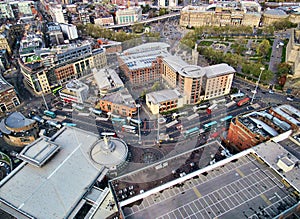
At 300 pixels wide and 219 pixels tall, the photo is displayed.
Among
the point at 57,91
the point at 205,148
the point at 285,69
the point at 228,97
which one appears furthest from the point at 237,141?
the point at 57,91

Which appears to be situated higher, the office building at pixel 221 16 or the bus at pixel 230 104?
the office building at pixel 221 16

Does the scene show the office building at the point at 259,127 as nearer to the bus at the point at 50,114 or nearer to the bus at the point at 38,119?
the bus at the point at 50,114

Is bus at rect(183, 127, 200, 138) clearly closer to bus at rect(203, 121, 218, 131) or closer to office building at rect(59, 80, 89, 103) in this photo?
bus at rect(203, 121, 218, 131)

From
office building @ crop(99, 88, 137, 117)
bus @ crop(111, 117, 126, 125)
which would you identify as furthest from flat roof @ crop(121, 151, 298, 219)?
office building @ crop(99, 88, 137, 117)

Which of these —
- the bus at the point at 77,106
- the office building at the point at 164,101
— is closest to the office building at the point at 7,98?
the bus at the point at 77,106

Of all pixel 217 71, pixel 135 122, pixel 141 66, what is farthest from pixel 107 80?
pixel 217 71

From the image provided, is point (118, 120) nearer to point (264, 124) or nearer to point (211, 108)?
point (211, 108)

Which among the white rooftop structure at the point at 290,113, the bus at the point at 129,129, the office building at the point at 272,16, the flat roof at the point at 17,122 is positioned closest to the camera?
the white rooftop structure at the point at 290,113
